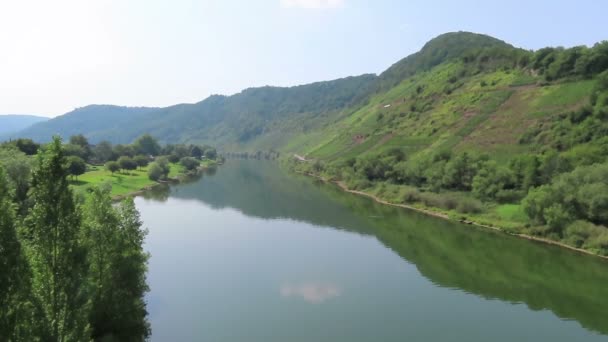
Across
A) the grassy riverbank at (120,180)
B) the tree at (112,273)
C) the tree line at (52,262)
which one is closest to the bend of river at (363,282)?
the tree at (112,273)

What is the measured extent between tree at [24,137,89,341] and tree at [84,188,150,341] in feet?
17.8

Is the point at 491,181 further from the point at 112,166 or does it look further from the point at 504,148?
the point at 112,166

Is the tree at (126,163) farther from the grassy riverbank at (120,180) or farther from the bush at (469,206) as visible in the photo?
the bush at (469,206)

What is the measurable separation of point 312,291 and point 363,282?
5536 millimetres

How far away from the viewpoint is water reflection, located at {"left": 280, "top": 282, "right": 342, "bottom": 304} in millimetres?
36303

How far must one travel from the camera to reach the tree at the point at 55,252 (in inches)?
643

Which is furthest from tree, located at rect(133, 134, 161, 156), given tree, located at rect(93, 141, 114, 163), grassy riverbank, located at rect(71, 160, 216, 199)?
grassy riverbank, located at rect(71, 160, 216, 199)

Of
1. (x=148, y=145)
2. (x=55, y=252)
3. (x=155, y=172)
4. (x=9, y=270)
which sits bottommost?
(x=155, y=172)

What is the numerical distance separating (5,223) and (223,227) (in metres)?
51.3

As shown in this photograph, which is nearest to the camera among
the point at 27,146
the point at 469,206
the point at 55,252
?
the point at 55,252

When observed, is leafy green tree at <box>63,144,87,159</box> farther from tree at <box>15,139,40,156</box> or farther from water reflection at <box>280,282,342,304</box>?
water reflection at <box>280,282,342,304</box>

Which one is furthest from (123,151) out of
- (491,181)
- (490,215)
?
(490,215)

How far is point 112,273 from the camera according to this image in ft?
83.6

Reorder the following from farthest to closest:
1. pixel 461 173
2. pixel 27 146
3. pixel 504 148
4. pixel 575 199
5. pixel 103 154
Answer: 1. pixel 103 154
2. pixel 27 146
3. pixel 504 148
4. pixel 461 173
5. pixel 575 199
